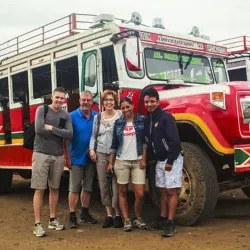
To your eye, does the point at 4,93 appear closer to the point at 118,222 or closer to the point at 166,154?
the point at 118,222

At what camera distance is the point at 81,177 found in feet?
17.2

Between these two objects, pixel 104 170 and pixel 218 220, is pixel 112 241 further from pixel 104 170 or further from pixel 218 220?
pixel 218 220

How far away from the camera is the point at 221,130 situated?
4.77 meters

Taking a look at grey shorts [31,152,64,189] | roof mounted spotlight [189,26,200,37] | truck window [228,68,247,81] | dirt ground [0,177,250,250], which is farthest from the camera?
truck window [228,68,247,81]

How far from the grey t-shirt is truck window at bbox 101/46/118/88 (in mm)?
1136

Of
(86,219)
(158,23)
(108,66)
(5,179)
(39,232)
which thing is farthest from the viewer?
(5,179)

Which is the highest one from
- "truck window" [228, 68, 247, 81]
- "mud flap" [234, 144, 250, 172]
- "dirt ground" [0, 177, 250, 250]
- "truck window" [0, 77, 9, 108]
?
"truck window" [228, 68, 247, 81]

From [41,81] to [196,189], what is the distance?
11.8 ft

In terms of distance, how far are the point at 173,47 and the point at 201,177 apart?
238 cm

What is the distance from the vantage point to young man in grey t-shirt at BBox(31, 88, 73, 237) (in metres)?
4.79

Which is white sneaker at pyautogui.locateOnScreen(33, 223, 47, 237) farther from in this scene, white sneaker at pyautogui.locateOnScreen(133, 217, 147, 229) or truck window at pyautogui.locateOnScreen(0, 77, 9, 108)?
truck window at pyautogui.locateOnScreen(0, 77, 9, 108)

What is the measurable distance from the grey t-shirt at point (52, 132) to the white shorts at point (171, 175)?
1.13m

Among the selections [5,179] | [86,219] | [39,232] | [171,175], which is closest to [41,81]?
[5,179]

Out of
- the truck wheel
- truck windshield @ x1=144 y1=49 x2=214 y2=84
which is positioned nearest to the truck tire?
truck windshield @ x1=144 y1=49 x2=214 y2=84
